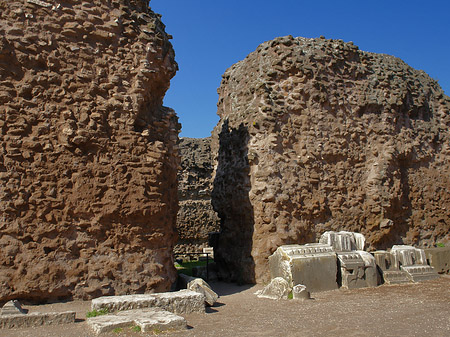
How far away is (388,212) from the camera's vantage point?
33.3 feet

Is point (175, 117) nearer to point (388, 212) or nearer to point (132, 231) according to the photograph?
point (132, 231)

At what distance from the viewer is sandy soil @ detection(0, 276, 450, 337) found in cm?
472

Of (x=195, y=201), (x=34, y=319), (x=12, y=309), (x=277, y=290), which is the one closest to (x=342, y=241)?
(x=277, y=290)

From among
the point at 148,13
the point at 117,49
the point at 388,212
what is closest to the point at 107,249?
the point at 117,49

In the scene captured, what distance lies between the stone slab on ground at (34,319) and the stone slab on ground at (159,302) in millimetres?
358

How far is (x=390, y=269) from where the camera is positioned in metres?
8.98

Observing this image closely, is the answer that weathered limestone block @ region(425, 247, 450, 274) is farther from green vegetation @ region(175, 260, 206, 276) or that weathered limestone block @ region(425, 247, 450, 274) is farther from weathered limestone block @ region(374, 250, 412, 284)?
green vegetation @ region(175, 260, 206, 276)

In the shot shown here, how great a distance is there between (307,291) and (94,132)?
455 centimetres

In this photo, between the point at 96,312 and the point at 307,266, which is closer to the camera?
the point at 96,312

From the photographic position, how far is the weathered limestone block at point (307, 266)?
758 cm

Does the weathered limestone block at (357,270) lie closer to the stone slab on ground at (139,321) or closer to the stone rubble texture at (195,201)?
the stone slab on ground at (139,321)

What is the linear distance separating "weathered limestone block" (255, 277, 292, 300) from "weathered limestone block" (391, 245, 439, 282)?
3.23 meters

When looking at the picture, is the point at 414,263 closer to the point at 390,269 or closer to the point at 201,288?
the point at 390,269

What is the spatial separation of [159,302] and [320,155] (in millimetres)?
5509
